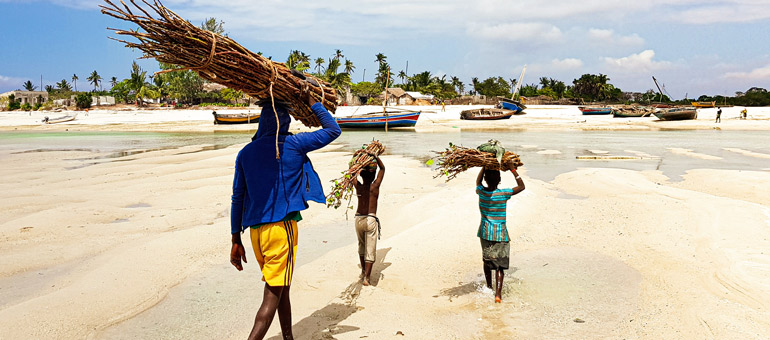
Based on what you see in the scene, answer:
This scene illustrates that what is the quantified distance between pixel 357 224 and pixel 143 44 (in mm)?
3212

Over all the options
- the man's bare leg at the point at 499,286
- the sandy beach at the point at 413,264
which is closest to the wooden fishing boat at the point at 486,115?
the sandy beach at the point at 413,264

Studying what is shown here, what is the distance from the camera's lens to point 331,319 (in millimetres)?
4531

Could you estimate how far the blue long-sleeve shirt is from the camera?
3143 mm

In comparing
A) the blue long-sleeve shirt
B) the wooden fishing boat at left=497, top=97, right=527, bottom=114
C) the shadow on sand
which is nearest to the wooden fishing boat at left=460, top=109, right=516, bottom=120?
the wooden fishing boat at left=497, top=97, right=527, bottom=114

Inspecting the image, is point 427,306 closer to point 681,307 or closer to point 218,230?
point 681,307

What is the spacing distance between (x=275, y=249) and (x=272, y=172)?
508 millimetres

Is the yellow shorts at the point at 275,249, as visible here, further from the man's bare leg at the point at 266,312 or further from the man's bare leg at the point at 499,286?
the man's bare leg at the point at 499,286

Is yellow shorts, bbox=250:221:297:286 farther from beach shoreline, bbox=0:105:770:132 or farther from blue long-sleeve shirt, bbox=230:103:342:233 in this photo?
beach shoreline, bbox=0:105:770:132

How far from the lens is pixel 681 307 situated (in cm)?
469

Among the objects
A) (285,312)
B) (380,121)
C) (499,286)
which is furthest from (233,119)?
(285,312)

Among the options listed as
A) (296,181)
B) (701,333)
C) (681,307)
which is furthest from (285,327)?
(681,307)

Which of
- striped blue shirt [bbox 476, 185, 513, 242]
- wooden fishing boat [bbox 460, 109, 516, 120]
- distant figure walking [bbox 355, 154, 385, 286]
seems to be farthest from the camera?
wooden fishing boat [bbox 460, 109, 516, 120]

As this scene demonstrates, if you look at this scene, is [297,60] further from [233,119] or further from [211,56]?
[211,56]

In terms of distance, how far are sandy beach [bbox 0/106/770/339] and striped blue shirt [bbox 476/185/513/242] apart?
695mm
